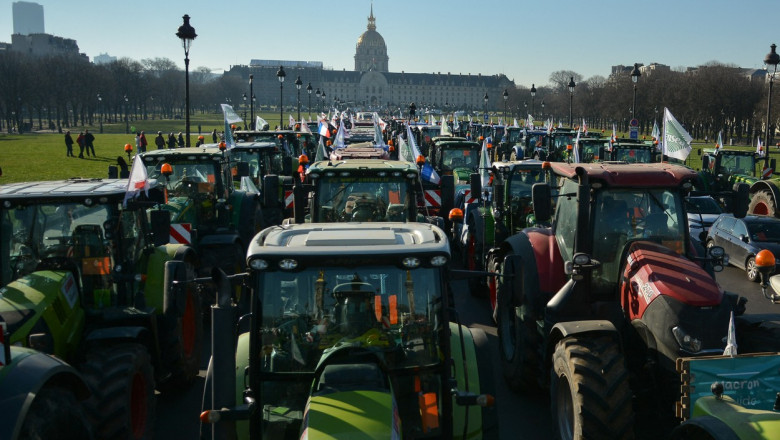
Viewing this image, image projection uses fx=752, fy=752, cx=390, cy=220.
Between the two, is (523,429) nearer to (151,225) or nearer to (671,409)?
(671,409)

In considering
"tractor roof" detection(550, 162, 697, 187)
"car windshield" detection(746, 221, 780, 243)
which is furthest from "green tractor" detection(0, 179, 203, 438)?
"car windshield" detection(746, 221, 780, 243)

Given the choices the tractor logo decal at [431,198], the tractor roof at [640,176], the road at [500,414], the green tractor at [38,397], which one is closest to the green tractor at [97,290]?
the road at [500,414]

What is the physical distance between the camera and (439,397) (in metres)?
4.86

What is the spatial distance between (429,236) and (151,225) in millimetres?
4301

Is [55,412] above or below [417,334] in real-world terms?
below

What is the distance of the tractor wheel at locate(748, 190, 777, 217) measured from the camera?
2025cm

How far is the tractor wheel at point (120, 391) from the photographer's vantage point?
237 inches

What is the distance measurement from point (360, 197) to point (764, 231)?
10146 millimetres

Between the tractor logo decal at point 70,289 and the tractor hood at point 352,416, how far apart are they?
3.63 metres

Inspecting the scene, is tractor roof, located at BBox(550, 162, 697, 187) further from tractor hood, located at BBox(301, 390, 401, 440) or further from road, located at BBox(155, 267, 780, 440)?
tractor hood, located at BBox(301, 390, 401, 440)

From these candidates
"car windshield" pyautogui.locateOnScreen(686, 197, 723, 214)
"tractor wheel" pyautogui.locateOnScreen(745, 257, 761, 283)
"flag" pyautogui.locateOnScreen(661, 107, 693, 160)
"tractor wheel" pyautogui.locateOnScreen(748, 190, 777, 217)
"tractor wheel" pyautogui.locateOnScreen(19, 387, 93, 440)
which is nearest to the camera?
"tractor wheel" pyautogui.locateOnScreen(19, 387, 93, 440)

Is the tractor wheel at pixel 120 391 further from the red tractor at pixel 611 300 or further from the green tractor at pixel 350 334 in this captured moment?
the red tractor at pixel 611 300

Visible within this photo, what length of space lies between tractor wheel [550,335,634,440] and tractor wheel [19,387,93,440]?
11.7 ft

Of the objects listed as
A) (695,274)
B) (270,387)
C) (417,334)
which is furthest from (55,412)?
(695,274)
